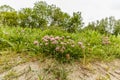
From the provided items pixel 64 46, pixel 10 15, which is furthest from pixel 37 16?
pixel 64 46

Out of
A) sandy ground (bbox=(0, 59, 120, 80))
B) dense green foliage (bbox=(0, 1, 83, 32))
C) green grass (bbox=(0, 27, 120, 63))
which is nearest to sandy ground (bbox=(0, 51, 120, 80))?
sandy ground (bbox=(0, 59, 120, 80))

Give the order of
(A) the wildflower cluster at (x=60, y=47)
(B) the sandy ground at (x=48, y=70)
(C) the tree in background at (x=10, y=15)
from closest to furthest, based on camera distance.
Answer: (B) the sandy ground at (x=48, y=70) < (A) the wildflower cluster at (x=60, y=47) < (C) the tree in background at (x=10, y=15)

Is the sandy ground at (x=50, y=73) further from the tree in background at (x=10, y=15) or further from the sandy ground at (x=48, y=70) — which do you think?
the tree in background at (x=10, y=15)

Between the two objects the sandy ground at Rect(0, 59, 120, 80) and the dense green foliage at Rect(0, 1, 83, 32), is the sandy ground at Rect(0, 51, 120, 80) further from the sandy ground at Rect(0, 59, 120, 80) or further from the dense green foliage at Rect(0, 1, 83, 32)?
the dense green foliage at Rect(0, 1, 83, 32)

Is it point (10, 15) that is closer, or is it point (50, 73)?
point (50, 73)

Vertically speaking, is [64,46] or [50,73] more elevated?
[64,46]

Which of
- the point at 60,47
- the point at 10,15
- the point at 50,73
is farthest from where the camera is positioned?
the point at 10,15

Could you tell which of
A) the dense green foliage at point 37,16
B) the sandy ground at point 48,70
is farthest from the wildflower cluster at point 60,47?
the dense green foliage at point 37,16

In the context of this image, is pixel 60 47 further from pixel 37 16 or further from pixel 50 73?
pixel 37 16

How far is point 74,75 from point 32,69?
24.6 inches

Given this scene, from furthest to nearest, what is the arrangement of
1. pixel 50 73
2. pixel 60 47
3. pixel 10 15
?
1. pixel 10 15
2. pixel 60 47
3. pixel 50 73

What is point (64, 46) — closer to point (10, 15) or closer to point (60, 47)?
point (60, 47)

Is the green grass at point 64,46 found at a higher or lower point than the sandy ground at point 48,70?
higher

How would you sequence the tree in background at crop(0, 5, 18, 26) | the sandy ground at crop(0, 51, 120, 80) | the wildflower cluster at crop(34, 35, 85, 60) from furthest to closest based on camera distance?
the tree in background at crop(0, 5, 18, 26), the wildflower cluster at crop(34, 35, 85, 60), the sandy ground at crop(0, 51, 120, 80)
